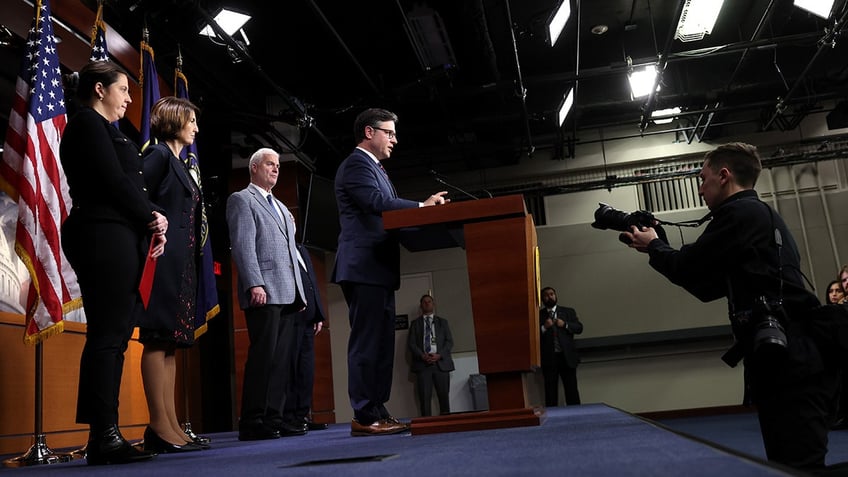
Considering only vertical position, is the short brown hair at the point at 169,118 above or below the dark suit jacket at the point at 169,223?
above

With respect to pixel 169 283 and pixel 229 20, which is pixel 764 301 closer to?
pixel 169 283

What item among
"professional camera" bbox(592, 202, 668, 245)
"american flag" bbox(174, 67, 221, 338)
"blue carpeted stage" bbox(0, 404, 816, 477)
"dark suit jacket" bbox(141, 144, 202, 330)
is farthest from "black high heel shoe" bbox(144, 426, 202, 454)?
"professional camera" bbox(592, 202, 668, 245)

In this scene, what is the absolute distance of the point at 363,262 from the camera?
287 cm

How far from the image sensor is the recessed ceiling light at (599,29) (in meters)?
7.35

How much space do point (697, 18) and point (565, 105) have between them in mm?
1889

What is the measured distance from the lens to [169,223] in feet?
8.38

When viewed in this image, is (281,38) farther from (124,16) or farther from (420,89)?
(124,16)

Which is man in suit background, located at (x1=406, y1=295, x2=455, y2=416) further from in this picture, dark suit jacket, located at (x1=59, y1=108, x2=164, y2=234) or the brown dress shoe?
dark suit jacket, located at (x1=59, y1=108, x2=164, y2=234)

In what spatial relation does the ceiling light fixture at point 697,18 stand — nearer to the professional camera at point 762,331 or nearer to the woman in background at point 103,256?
the professional camera at point 762,331

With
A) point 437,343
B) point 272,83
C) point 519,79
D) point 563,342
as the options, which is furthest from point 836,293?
point 272,83

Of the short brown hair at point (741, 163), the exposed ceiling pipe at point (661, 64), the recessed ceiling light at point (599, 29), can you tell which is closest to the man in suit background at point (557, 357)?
the exposed ceiling pipe at point (661, 64)

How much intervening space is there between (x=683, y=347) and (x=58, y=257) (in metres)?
7.46

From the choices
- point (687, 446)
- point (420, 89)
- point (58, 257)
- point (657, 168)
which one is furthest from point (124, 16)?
point (657, 168)

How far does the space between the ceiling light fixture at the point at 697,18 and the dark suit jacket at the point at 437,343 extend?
4140mm
